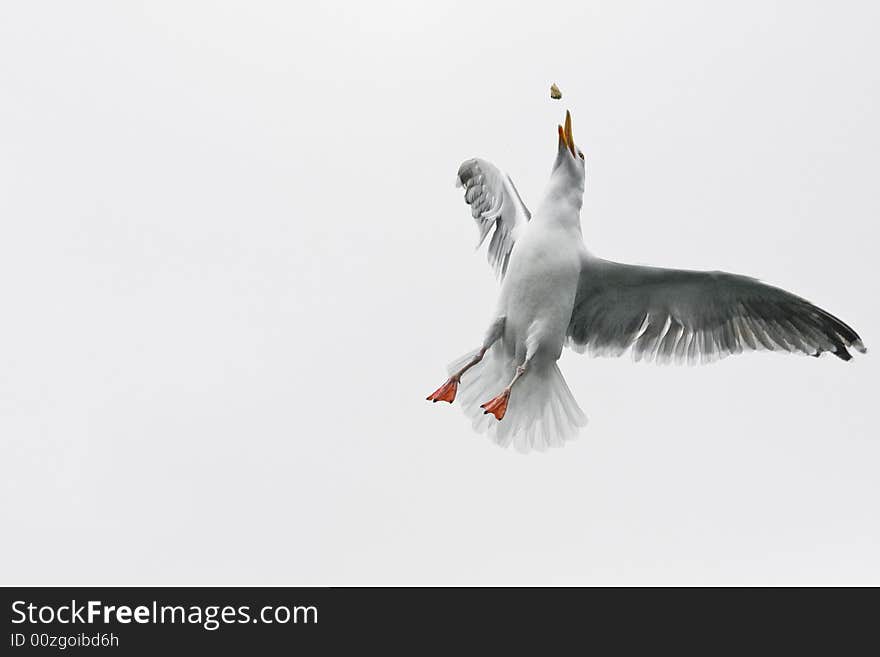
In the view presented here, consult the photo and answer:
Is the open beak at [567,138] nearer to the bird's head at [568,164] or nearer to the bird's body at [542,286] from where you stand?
the bird's head at [568,164]

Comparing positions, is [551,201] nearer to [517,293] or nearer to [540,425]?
[517,293]

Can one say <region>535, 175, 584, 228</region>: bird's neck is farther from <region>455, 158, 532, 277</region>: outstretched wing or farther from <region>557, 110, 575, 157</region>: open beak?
<region>455, 158, 532, 277</region>: outstretched wing

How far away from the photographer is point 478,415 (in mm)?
9406

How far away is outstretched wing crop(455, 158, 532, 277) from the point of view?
10.2 meters

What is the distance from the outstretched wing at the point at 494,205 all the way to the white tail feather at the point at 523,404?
1191mm

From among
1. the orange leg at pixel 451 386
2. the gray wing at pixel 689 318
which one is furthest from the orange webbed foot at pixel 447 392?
the gray wing at pixel 689 318

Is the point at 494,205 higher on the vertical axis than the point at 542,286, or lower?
higher

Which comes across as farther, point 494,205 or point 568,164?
point 494,205

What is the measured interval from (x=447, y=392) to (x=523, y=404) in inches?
24.4

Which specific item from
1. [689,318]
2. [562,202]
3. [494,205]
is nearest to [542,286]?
[562,202]

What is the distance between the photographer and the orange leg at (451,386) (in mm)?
9102

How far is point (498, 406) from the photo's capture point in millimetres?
8898

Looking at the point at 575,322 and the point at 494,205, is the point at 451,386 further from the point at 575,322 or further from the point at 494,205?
the point at 494,205
